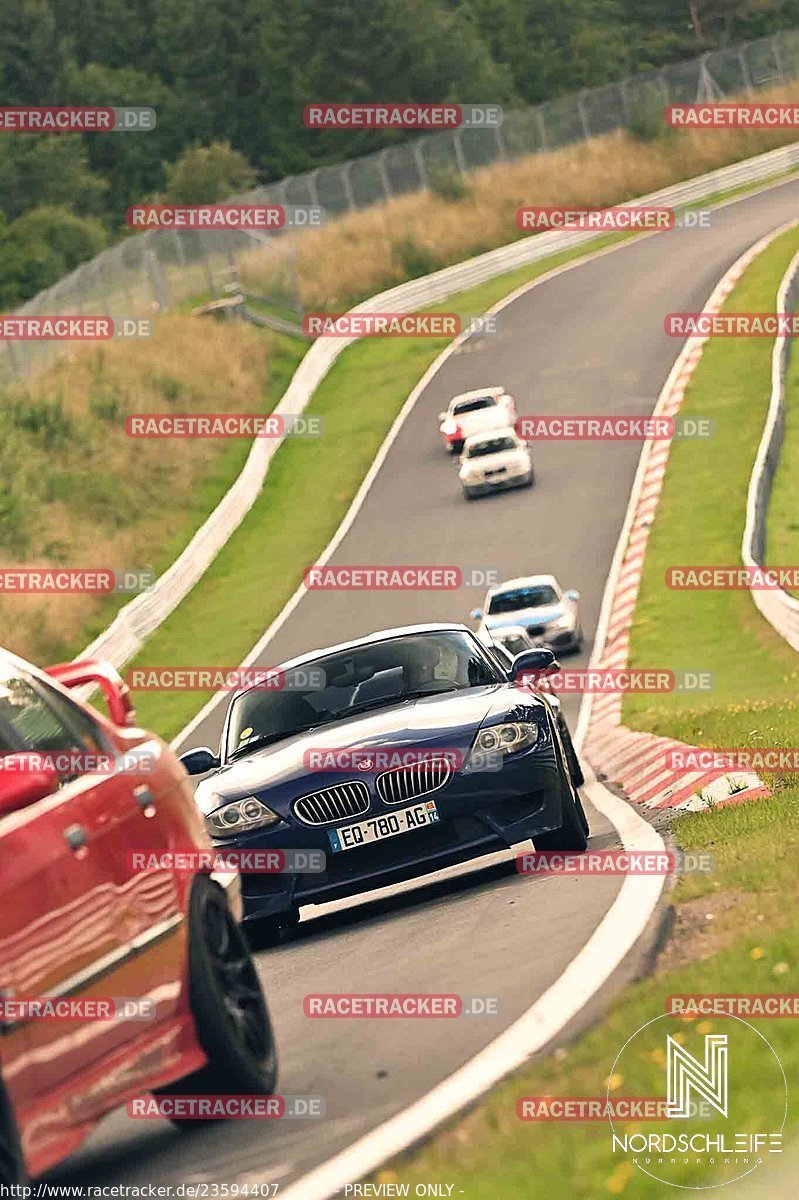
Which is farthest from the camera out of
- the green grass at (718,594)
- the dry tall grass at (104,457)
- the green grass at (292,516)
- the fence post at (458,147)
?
the fence post at (458,147)

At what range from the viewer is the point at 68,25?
111m

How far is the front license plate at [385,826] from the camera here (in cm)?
1067

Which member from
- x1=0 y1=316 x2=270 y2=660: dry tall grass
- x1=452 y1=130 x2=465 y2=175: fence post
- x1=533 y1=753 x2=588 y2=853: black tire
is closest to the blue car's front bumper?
x1=533 y1=753 x2=588 y2=853: black tire

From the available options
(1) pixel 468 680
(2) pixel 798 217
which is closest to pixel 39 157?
(2) pixel 798 217

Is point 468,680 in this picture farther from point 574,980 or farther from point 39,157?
point 39,157

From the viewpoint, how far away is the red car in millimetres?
5562

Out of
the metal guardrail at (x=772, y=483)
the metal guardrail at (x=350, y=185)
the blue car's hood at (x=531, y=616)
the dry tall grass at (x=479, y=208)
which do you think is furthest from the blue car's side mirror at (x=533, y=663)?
the dry tall grass at (x=479, y=208)

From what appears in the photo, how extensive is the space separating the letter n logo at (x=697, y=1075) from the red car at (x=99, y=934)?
1.41 meters

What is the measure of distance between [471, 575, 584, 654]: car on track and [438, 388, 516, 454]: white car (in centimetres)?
1486

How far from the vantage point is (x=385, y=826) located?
1068cm

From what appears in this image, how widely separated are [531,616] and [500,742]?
19437mm

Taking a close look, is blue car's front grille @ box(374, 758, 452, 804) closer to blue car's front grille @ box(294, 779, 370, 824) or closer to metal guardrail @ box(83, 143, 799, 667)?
blue car's front grille @ box(294, 779, 370, 824)

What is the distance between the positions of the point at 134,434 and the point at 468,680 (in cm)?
3760

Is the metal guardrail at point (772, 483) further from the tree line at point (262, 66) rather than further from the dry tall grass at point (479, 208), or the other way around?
the tree line at point (262, 66)
